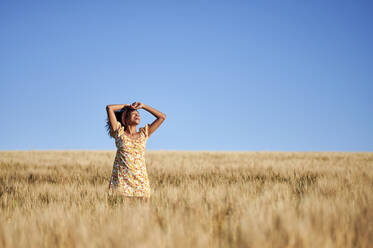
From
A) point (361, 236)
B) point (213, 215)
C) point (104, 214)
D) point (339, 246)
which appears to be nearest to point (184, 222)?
point (213, 215)

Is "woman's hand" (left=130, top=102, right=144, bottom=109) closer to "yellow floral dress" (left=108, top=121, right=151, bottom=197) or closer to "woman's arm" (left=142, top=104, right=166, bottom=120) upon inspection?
"woman's arm" (left=142, top=104, right=166, bottom=120)

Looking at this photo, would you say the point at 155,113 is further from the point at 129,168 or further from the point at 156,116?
the point at 129,168

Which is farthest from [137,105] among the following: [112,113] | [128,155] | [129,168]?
[129,168]

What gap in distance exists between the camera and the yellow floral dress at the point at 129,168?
4.12 meters

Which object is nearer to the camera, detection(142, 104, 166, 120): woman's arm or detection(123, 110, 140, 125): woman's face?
detection(123, 110, 140, 125): woman's face

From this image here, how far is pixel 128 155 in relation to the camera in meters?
4.17

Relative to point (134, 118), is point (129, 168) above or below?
below

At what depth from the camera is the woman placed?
4133 millimetres

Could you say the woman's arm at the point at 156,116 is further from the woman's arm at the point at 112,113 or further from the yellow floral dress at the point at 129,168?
the woman's arm at the point at 112,113

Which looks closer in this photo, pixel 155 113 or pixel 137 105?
pixel 137 105

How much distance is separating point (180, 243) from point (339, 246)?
1.01 metres

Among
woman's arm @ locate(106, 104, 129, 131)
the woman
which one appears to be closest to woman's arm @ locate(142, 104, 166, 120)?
the woman

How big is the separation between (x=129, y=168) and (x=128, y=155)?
17cm

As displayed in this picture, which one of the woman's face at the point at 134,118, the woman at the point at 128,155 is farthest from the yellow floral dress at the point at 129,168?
the woman's face at the point at 134,118
